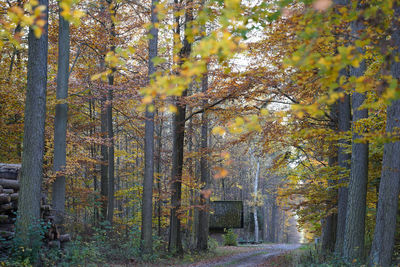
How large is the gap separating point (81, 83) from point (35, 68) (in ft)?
17.8

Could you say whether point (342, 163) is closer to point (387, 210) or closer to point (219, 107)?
point (387, 210)

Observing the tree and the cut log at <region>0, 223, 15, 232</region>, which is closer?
the cut log at <region>0, 223, 15, 232</region>

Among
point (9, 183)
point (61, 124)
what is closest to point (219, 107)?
point (61, 124)

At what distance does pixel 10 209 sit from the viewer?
350 inches

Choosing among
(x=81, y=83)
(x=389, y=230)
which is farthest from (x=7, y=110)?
(x=389, y=230)

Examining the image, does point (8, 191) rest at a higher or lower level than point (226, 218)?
higher

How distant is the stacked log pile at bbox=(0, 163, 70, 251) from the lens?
8.48 m

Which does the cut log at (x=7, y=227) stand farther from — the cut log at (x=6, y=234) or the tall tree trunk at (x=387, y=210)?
the tall tree trunk at (x=387, y=210)

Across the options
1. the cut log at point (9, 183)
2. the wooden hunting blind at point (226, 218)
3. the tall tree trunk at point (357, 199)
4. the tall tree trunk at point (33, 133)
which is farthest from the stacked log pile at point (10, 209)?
the wooden hunting blind at point (226, 218)

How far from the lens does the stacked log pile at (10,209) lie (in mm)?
8477

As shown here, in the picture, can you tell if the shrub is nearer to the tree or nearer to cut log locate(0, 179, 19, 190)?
the tree

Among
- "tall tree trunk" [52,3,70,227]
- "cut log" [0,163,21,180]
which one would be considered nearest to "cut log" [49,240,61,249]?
"cut log" [0,163,21,180]

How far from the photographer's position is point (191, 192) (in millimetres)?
Result: 23250

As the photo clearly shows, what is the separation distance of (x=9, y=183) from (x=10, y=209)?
64cm
